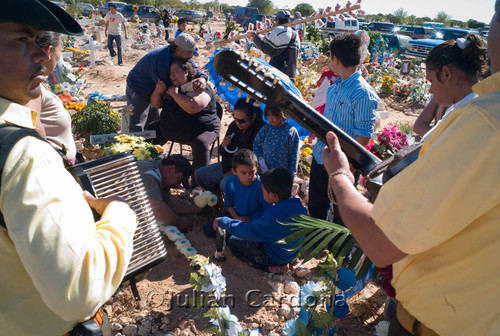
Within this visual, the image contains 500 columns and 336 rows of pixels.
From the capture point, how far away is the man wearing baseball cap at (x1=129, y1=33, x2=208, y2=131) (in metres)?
4.56

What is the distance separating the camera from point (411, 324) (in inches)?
49.9

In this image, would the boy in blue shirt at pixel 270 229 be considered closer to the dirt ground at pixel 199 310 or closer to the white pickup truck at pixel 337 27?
the dirt ground at pixel 199 310

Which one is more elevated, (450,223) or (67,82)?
(450,223)

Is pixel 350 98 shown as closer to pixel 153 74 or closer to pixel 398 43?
pixel 153 74

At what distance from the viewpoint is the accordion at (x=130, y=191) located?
6.04 feet

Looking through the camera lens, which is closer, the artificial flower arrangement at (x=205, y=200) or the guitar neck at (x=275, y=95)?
the guitar neck at (x=275, y=95)

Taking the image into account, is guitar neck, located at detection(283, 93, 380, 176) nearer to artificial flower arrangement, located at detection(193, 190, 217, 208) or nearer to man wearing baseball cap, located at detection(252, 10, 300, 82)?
artificial flower arrangement, located at detection(193, 190, 217, 208)

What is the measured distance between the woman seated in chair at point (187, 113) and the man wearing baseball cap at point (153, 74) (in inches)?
4.0

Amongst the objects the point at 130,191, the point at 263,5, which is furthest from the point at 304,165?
the point at 263,5

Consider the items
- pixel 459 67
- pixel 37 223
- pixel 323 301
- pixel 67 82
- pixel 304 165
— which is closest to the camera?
pixel 37 223

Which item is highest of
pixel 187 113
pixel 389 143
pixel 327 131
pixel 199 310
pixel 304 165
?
pixel 327 131

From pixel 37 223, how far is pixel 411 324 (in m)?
1.16

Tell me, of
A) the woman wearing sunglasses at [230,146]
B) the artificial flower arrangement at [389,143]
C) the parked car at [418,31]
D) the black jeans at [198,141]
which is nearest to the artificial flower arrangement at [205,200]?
the woman wearing sunglasses at [230,146]

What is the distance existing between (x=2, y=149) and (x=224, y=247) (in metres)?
2.82
